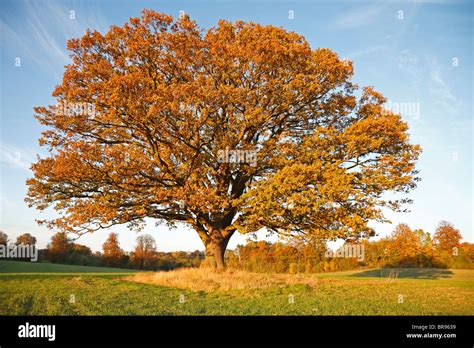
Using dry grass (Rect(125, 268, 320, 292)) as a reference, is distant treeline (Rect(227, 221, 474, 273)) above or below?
below

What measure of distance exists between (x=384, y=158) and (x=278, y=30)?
28.4 feet

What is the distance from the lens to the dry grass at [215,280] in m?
16.9

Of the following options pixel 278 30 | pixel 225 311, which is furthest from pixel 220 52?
pixel 225 311

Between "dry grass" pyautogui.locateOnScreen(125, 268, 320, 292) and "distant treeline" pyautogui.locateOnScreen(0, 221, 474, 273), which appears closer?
"dry grass" pyautogui.locateOnScreen(125, 268, 320, 292)

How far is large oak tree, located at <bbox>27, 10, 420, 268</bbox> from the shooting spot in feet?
55.4

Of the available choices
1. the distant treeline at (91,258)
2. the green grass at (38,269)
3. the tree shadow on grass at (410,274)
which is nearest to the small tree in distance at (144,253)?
the distant treeline at (91,258)

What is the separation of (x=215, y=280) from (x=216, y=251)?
4061 mm

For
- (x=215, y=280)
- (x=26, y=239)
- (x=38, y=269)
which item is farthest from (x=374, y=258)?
(x=26, y=239)

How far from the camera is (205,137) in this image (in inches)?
757

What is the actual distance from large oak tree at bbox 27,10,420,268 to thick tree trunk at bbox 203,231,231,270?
2.36 m

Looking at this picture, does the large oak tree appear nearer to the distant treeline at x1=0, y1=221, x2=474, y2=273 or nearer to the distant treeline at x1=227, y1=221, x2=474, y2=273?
the distant treeline at x1=0, y1=221, x2=474, y2=273

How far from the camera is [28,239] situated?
61344mm

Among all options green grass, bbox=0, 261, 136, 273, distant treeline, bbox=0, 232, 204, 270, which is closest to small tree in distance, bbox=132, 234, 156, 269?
distant treeline, bbox=0, 232, 204, 270
